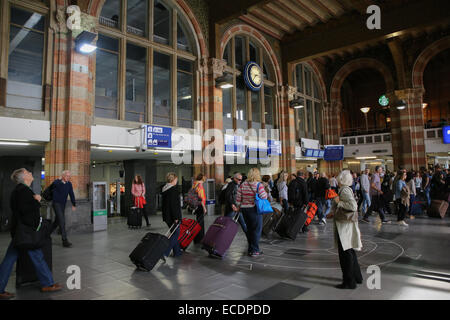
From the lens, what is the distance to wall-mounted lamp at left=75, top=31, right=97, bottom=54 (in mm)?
8742

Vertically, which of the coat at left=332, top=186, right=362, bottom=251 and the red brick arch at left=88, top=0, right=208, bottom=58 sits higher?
the red brick arch at left=88, top=0, right=208, bottom=58

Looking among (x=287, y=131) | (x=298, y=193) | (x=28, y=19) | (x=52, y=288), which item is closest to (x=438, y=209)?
(x=298, y=193)

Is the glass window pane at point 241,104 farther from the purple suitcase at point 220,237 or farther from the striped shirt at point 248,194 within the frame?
the purple suitcase at point 220,237

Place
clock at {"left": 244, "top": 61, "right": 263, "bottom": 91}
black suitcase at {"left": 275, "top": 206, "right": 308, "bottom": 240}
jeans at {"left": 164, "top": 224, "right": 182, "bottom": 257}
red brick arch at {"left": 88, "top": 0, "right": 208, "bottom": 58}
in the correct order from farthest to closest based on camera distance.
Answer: clock at {"left": 244, "top": 61, "right": 263, "bottom": 91}, red brick arch at {"left": 88, "top": 0, "right": 208, "bottom": 58}, black suitcase at {"left": 275, "top": 206, "right": 308, "bottom": 240}, jeans at {"left": 164, "top": 224, "right": 182, "bottom": 257}

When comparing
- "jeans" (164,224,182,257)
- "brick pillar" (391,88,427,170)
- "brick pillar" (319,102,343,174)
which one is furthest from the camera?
"brick pillar" (319,102,343,174)

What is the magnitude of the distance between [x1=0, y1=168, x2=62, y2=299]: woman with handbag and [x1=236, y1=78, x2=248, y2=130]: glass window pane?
501 inches

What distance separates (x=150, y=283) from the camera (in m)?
4.18

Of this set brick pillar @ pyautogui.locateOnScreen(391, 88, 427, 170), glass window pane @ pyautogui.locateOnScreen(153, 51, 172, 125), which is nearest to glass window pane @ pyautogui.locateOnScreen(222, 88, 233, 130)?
glass window pane @ pyautogui.locateOnScreen(153, 51, 172, 125)

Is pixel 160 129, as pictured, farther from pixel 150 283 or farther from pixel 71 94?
pixel 150 283

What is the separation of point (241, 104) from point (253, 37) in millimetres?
3757

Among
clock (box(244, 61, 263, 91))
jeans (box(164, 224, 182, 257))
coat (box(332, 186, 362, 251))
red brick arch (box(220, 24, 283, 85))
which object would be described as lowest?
jeans (box(164, 224, 182, 257))

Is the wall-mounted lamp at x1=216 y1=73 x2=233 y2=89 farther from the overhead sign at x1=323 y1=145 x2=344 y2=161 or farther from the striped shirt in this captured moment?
the overhead sign at x1=323 y1=145 x2=344 y2=161

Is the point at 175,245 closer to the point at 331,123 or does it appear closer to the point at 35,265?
the point at 35,265
